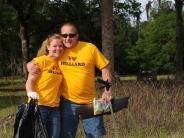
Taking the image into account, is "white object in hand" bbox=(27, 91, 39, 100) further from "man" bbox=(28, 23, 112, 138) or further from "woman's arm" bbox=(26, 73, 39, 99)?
"man" bbox=(28, 23, 112, 138)

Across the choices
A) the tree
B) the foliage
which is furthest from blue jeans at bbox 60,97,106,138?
the foliage

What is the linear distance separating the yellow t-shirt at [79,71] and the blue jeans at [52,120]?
0.78 feet

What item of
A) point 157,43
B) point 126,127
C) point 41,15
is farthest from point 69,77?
point 157,43

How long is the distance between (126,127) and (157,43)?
67.5m

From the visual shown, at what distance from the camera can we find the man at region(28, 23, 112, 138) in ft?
22.0

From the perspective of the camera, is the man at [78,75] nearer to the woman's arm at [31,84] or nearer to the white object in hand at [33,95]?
the woman's arm at [31,84]

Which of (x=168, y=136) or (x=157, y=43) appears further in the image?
(x=157, y=43)

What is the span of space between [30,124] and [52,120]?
0.37m

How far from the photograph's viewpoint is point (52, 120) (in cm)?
677

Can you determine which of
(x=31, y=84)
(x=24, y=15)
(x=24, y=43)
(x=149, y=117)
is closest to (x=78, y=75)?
(x=31, y=84)

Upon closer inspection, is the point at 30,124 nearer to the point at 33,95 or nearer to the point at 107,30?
the point at 33,95

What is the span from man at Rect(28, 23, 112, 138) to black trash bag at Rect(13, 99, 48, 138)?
45 centimetres

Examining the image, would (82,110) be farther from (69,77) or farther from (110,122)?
(110,122)

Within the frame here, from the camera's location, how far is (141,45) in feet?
262
